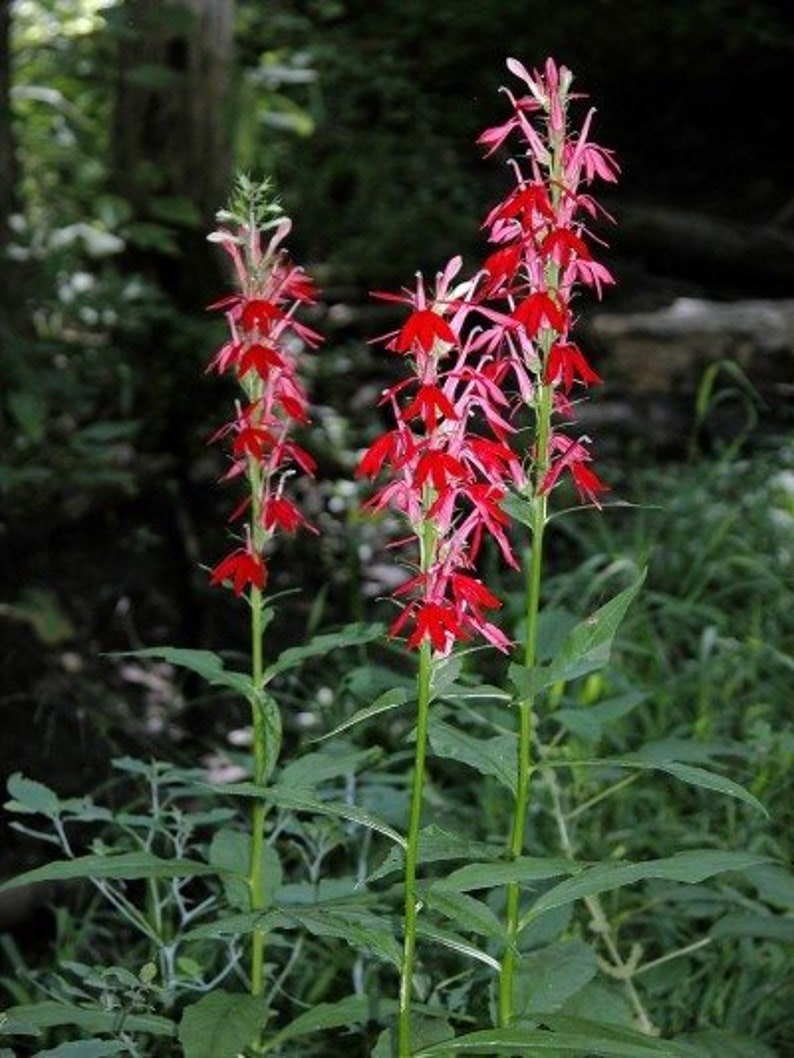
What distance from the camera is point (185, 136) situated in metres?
5.16

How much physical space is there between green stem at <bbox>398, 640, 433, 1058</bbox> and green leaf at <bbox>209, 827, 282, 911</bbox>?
1.15ft

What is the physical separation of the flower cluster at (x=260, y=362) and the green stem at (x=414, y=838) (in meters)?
0.29

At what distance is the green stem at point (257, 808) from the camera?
1793 millimetres

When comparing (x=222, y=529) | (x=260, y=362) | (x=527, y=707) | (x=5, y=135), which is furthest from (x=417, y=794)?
(x=222, y=529)

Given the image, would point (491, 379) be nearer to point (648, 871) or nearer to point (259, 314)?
point (259, 314)

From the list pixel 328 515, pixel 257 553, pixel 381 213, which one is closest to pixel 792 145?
pixel 381 213

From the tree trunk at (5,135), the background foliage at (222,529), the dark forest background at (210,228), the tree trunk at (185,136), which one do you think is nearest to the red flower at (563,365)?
the background foliage at (222,529)

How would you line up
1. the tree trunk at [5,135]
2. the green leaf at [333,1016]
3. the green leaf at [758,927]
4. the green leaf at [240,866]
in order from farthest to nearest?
the tree trunk at [5,135], the green leaf at [758,927], the green leaf at [240,866], the green leaf at [333,1016]

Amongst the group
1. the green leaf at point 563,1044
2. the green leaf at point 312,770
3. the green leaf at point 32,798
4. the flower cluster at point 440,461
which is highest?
the flower cluster at point 440,461

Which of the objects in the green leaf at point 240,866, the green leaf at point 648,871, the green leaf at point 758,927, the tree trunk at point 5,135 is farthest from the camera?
the tree trunk at point 5,135

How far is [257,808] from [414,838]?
1.23 feet

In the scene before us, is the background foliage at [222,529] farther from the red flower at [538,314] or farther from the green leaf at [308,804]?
the red flower at [538,314]

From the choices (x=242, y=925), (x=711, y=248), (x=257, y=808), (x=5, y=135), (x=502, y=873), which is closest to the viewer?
(x=502, y=873)

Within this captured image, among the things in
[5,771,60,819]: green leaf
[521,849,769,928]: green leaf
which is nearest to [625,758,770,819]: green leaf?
[521,849,769,928]: green leaf
